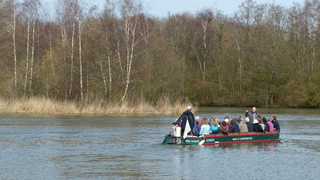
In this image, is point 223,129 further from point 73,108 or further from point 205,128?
point 73,108

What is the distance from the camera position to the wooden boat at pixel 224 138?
2228 centimetres

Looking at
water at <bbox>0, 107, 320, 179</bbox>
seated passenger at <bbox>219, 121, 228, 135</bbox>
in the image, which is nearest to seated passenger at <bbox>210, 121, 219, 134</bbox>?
seated passenger at <bbox>219, 121, 228, 135</bbox>

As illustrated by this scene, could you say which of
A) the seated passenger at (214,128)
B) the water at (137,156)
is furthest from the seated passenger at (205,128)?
the water at (137,156)

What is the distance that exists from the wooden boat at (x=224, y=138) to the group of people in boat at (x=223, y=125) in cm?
25

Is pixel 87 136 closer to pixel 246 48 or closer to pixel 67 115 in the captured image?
pixel 67 115

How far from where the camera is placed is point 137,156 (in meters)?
19.3

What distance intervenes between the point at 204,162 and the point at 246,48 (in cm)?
4882

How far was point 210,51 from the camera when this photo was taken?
68812 millimetres

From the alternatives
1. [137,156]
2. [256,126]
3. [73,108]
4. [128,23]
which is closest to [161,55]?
[128,23]

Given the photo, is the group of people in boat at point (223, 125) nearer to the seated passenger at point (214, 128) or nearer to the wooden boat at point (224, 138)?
the seated passenger at point (214, 128)

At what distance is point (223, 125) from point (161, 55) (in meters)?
30.0

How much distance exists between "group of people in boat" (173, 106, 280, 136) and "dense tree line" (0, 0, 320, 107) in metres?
18.7

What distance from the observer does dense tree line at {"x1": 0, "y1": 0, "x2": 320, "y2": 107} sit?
4572 cm

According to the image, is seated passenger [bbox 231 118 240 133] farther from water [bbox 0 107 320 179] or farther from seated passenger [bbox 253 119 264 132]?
seated passenger [bbox 253 119 264 132]
